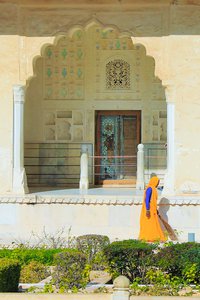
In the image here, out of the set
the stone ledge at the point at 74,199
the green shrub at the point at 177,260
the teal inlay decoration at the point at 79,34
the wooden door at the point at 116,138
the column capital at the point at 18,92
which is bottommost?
the green shrub at the point at 177,260

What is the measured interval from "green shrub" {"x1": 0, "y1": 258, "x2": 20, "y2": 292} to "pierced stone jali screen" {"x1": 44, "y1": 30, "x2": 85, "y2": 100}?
9337mm

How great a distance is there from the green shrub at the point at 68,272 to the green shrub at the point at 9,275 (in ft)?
1.65

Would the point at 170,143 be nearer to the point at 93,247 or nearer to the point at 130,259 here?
the point at 93,247

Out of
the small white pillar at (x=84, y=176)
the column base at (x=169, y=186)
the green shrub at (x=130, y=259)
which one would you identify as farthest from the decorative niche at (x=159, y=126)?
the green shrub at (x=130, y=259)

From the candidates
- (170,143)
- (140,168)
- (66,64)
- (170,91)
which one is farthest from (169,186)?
(66,64)

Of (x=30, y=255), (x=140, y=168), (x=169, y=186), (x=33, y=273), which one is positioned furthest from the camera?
(x=140, y=168)

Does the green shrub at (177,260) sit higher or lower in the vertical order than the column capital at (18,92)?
lower

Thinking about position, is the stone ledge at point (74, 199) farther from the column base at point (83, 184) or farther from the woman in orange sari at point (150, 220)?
the column base at point (83, 184)

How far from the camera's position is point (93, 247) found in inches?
451

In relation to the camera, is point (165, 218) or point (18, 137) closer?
point (165, 218)

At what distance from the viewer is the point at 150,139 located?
18.0m

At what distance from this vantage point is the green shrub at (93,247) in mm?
10836

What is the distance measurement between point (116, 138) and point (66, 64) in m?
2.10

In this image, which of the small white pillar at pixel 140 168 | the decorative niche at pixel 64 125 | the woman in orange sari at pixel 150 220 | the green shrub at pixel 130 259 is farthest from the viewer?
the decorative niche at pixel 64 125
